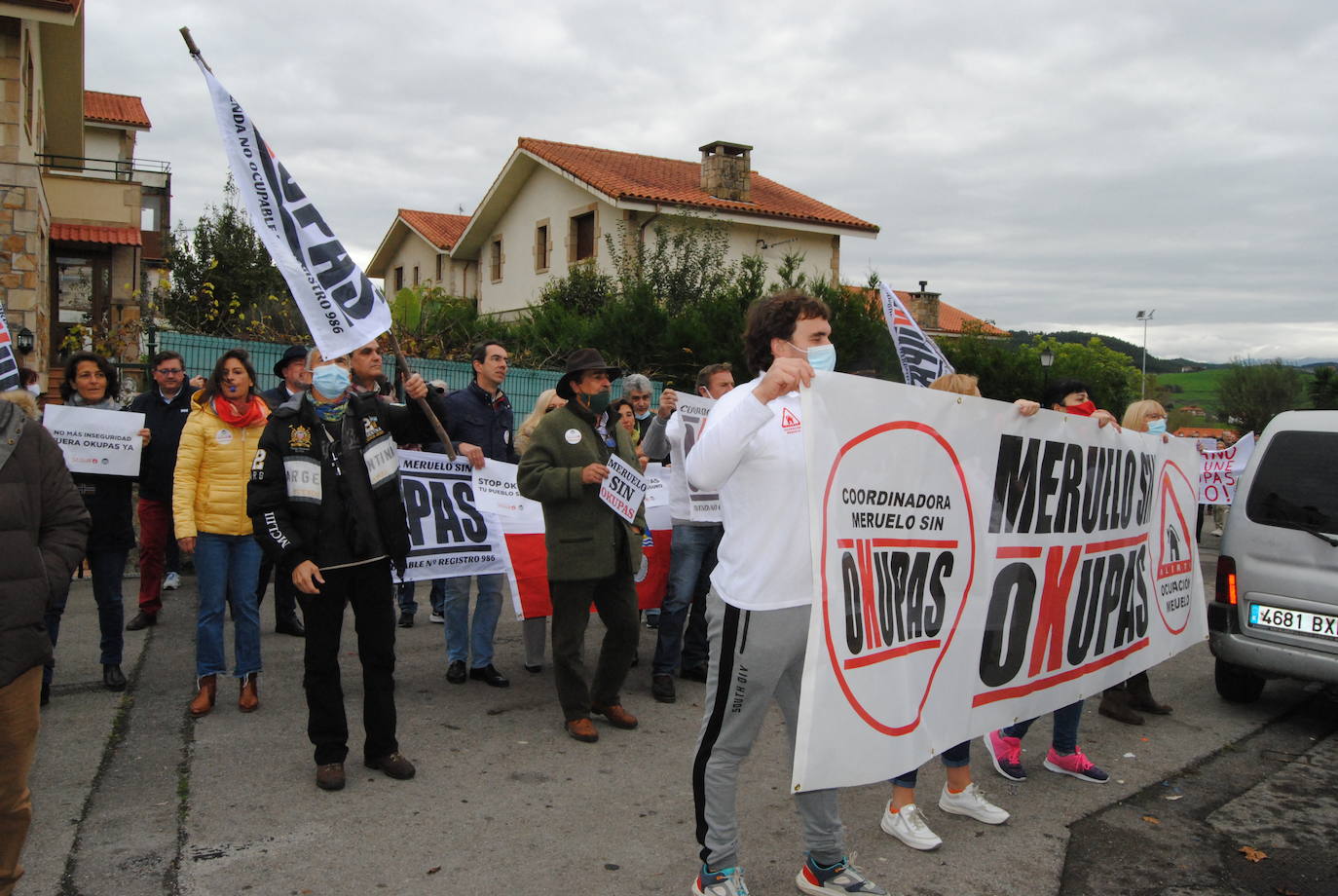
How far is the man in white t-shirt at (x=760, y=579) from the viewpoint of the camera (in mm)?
3234

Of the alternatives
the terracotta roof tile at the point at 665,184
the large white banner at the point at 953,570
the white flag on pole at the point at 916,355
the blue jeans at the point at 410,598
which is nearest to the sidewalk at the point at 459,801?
the large white banner at the point at 953,570

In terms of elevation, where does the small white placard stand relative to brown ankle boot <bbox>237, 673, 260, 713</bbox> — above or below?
above

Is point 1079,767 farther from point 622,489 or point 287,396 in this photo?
point 287,396

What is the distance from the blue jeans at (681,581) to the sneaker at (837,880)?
276cm

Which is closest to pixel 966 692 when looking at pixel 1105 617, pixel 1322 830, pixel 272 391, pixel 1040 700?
pixel 1040 700

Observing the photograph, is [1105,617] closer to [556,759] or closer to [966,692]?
[966,692]

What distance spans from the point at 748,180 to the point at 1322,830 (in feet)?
90.8

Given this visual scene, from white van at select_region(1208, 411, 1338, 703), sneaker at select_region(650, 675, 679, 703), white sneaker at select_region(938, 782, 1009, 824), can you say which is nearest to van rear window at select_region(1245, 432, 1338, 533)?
white van at select_region(1208, 411, 1338, 703)

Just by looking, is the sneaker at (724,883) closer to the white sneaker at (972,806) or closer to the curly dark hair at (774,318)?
the white sneaker at (972,806)

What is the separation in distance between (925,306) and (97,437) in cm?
4653

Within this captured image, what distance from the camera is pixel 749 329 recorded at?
3535mm

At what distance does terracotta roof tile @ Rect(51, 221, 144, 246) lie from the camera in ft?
75.3

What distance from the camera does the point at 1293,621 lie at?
592 cm

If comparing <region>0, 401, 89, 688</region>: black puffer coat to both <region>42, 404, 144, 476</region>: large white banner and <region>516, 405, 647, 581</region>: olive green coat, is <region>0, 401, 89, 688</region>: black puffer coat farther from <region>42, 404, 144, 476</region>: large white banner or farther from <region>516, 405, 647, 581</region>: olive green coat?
<region>42, 404, 144, 476</region>: large white banner
